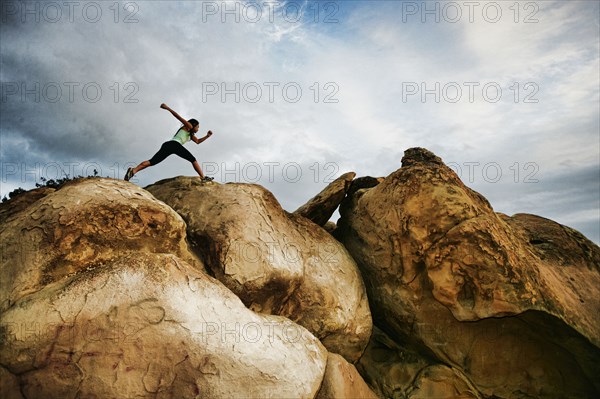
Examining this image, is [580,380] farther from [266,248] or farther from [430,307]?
[266,248]

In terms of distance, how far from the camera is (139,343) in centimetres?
464

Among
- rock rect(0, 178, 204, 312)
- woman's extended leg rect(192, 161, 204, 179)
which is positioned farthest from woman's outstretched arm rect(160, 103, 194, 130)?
rock rect(0, 178, 204, 312)

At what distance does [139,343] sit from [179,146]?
4.26 metres

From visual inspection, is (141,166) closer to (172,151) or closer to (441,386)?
(172,151)

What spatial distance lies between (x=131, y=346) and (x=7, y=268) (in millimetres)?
1683

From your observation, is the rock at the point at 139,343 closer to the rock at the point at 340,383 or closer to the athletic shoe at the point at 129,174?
the rock at the point at 340,383

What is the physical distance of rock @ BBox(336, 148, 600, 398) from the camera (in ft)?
21.1

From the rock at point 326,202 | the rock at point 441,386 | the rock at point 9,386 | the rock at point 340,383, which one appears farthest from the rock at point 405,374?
the rock at point 9,386

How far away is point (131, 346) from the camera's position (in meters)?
4.62

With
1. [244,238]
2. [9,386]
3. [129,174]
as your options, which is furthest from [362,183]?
[9,386]

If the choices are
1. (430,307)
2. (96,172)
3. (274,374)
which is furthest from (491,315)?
(96,172)

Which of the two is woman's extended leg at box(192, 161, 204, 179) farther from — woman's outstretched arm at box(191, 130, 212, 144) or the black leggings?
woman's outstretched arm at box(191, 130, 212, 144)

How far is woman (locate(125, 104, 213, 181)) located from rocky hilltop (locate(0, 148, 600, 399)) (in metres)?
0.63

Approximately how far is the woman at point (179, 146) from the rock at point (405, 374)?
3.92 metres
